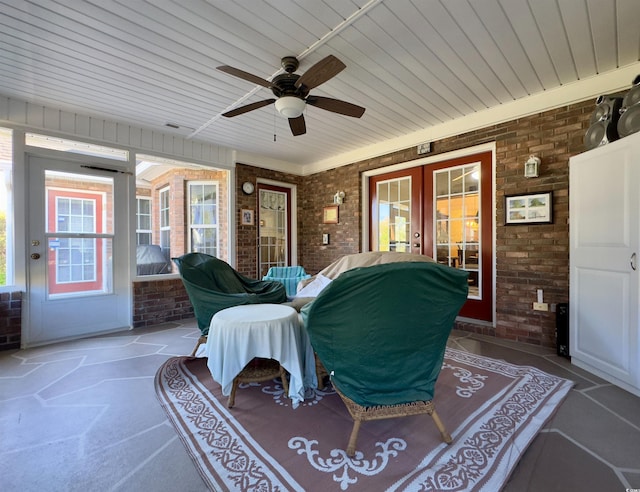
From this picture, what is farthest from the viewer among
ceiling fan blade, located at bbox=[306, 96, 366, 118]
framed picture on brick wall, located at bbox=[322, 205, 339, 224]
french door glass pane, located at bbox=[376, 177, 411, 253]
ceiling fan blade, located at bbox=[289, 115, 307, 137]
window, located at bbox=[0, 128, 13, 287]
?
framed picture on brick wall, located at bbox=[322, 205, 339, 224]

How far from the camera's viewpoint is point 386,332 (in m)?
1.52

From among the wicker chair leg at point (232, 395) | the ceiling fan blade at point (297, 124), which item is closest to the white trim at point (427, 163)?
the ceiling fan blade at point (297, 124)

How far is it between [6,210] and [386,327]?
441 centimetres

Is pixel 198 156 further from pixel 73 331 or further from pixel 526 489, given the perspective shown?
pixel 526 489

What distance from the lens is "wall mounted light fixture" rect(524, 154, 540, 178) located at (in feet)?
10.5

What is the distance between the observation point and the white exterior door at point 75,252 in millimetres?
3441

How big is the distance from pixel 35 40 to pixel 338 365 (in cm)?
334

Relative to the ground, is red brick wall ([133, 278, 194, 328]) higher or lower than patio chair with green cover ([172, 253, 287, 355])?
lower

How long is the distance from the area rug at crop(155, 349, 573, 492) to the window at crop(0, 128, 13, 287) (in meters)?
2.52

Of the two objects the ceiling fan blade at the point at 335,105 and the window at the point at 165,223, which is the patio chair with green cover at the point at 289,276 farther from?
the window at the point at 165,223

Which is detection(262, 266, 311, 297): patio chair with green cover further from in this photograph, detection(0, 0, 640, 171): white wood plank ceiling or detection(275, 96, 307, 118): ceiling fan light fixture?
detection(275, 96, 307, 118): ceiling fan light fixture

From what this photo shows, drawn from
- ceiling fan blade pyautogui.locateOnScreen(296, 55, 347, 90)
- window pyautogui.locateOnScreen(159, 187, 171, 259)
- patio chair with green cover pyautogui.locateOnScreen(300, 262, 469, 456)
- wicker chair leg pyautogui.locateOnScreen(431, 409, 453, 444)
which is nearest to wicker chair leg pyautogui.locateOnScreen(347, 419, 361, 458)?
patio chair with green cover pyautogui.locateOnScreen(300, 262, 469, 456)

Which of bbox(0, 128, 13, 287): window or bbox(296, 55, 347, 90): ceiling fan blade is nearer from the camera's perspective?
bbox(296, 55, 347, 90): ceiling fan blade

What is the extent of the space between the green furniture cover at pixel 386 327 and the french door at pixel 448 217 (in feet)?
8.30
